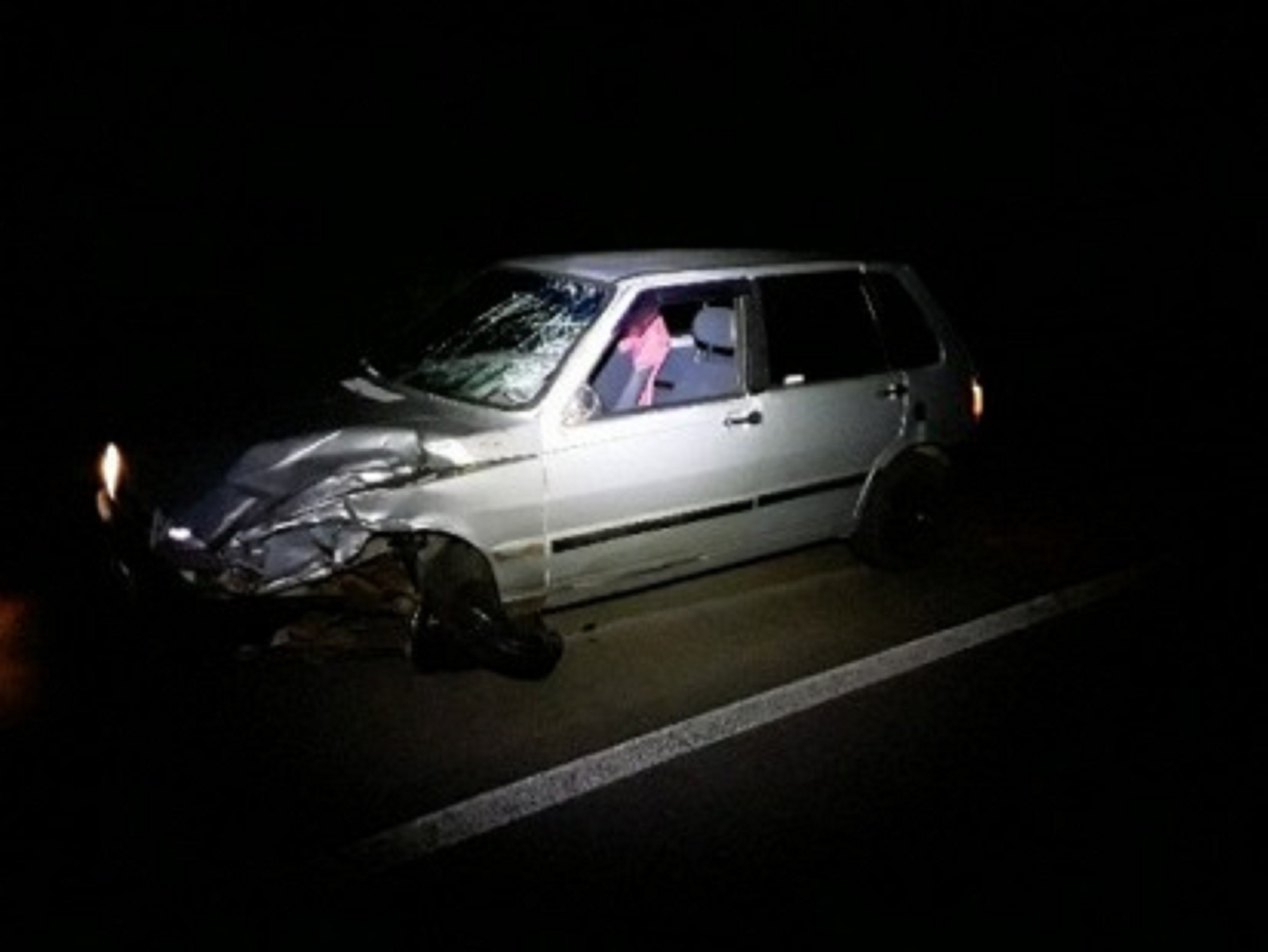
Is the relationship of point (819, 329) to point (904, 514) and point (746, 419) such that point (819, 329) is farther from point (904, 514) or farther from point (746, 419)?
point (904, 514)

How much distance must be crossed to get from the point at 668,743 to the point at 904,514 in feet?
8.05

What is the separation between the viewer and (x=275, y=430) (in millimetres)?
4715

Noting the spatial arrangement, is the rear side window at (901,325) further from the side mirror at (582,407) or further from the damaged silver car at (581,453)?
the side mirror at (582,407)

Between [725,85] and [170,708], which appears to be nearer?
[170,708]

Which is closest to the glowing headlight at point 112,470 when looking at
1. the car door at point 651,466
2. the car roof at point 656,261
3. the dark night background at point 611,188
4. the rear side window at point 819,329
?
the dark night background at point 611,188

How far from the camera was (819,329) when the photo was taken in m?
5.70

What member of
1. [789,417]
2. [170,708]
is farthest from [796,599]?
[170,708]

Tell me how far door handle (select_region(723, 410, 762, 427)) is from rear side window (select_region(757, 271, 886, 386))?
21cm

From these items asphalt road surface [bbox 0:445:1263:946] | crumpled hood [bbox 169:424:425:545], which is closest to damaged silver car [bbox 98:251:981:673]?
crumpled hood [bbox 169:424:425:545]

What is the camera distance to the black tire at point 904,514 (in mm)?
6125

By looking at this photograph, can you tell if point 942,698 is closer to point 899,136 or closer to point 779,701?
point 779,701

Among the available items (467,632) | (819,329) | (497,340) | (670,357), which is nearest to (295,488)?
(467,632)

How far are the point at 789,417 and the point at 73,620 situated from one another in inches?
141

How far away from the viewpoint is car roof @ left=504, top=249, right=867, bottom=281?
207 inches
